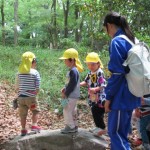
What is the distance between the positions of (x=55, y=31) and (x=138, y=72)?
77.3 feet

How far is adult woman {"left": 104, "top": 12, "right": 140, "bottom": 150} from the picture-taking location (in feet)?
11.7

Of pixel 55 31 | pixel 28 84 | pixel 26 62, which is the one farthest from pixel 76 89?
pixel 55 31

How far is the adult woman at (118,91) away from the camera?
3.57 metres

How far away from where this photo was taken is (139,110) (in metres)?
4.59

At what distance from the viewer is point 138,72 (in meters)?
3.53

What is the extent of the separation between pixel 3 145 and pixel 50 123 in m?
2.24

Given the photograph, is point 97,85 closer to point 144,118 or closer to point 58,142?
point 144,118

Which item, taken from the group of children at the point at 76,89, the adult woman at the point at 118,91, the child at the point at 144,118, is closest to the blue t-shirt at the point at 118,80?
the adult woman at the point at 118,91

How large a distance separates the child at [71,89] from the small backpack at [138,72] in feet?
4.95

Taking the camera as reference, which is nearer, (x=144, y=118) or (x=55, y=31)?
(x=144, y=118)

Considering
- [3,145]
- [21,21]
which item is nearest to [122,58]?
[3,145]

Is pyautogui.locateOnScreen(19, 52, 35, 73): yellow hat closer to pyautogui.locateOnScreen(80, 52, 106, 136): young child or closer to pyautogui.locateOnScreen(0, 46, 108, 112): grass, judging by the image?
pyautogui.locateOnScreen(80, 52, 106, 136): young child

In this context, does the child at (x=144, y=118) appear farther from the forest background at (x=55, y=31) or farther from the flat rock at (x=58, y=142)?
the forest background at (x=55, y=31)

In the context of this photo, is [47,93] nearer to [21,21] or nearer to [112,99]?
[112,99]
